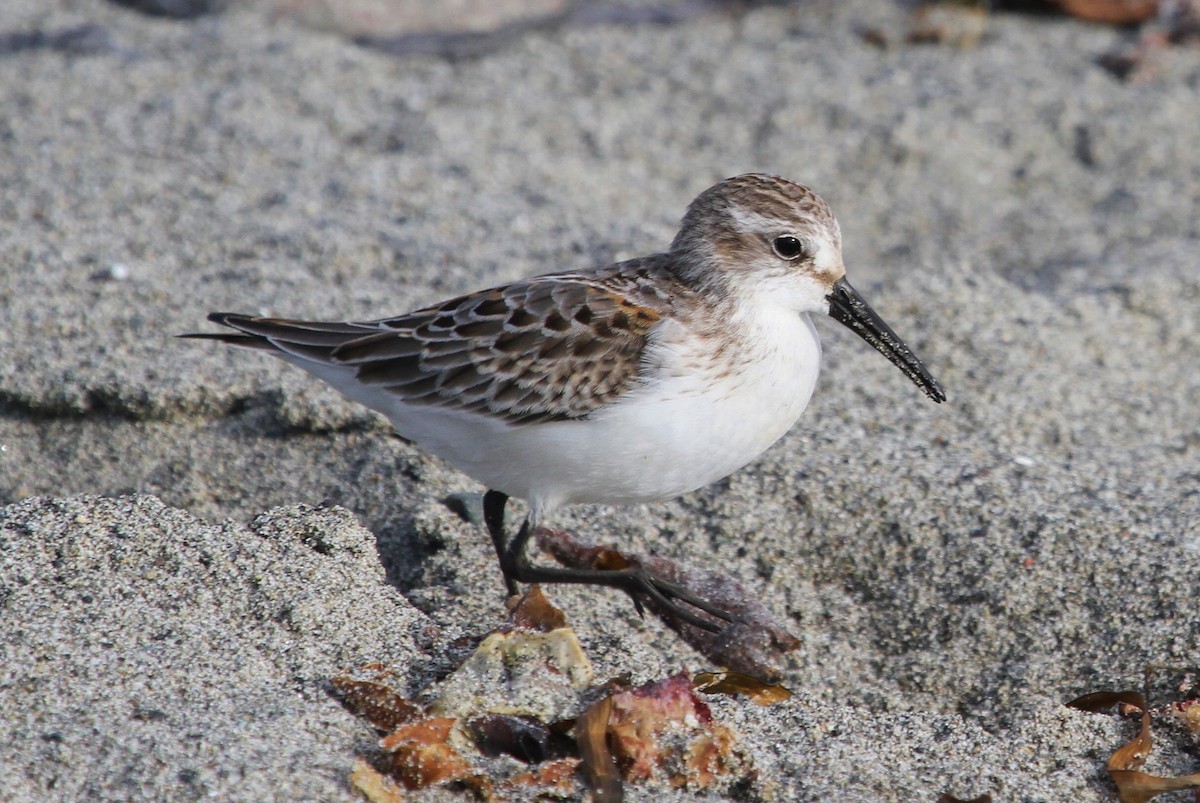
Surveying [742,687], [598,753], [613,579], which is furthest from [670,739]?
[613,579]

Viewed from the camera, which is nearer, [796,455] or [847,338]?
[796,455]

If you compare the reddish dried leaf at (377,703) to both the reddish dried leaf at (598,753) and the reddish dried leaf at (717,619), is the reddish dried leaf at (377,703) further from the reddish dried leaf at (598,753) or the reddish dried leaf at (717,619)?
the reddish dried leaf at (717,619)

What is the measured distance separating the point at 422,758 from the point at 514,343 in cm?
119

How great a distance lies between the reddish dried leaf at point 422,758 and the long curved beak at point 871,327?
1.59 meters

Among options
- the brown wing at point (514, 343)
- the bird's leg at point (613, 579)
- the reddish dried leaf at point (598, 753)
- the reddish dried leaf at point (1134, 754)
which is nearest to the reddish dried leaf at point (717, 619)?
the bird's leg at point (613, 579)

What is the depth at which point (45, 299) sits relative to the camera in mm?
4531

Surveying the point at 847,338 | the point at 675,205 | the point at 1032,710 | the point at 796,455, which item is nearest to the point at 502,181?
the point at 675,205

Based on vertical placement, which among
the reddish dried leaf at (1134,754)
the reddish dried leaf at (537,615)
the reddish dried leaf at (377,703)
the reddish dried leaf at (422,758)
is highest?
the reddish dried leaf at (1134,754)

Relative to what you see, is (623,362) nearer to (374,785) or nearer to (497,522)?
(497,522)

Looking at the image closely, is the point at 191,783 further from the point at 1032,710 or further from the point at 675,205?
the point at 675,205

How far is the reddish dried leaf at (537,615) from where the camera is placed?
10.7 ft

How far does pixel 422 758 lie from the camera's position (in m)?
2.70

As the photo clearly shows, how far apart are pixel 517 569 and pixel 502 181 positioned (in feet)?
8.21

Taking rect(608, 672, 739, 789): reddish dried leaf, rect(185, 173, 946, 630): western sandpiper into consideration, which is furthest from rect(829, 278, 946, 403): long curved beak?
rect(608, 672, 739, 789): reddish dried leaf
